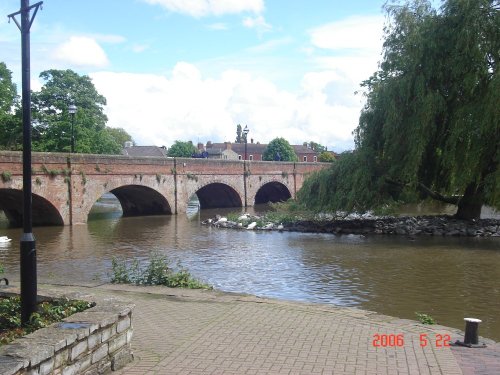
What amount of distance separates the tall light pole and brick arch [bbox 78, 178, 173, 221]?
73.8ft

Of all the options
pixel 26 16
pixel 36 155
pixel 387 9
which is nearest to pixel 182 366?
pixel 26 16

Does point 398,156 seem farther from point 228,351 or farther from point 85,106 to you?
point 85,106

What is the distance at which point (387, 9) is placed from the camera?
21.6 metres

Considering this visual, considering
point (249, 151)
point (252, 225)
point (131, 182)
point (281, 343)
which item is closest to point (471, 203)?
point (252, 225)

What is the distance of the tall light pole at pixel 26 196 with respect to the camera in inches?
Answer: 217

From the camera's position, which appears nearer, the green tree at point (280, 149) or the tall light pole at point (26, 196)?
the tall light pole at point (26, 196)

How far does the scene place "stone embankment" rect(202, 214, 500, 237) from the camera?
68.7 ft

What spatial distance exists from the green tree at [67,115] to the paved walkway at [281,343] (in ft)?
113

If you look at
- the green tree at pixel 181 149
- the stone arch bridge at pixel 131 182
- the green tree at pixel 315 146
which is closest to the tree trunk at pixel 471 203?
the stone arch bridge at pixel 131 182

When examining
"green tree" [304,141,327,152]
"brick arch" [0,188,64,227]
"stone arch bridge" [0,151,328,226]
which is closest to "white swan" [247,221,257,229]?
"stone arch bridge" [0,151,328,226]

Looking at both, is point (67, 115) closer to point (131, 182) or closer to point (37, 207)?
point (131, 182)

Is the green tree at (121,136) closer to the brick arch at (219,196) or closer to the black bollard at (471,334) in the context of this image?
the brick arch at (219,196)

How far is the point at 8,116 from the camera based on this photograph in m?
40.2

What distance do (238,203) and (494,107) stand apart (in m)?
25.8
